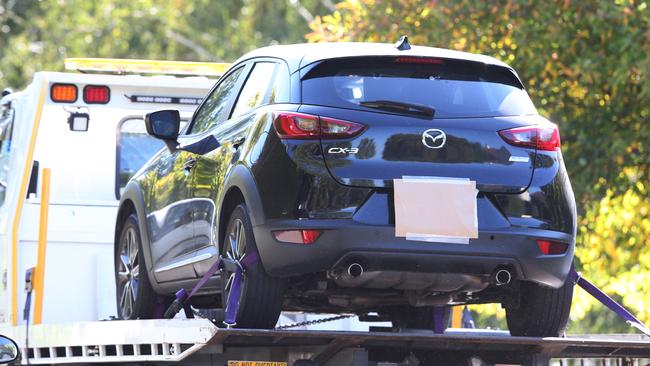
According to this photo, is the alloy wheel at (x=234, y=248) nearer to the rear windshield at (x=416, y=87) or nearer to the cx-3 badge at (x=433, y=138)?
the rear windshield at (x=416, y=87)

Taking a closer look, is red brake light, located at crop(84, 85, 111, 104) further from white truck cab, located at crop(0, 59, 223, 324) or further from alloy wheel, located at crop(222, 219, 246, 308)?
alloy wheel, located at crop(222, 219, 246, 308)

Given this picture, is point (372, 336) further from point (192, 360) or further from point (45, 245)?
point (45, 245)

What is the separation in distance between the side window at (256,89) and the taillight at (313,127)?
0.46 m

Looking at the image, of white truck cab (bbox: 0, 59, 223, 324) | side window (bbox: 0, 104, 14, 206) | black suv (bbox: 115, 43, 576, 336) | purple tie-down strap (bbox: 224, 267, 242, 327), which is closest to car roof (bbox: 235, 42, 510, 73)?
black suv (bbox: 115, 43, 576, 336)

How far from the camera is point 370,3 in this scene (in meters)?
15.9

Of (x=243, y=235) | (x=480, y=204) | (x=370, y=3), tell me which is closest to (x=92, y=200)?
(x=243, y=235)

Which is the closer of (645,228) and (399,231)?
(399,231)

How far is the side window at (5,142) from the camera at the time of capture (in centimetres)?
1138

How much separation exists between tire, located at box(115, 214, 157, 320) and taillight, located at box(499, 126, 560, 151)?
2.63 m

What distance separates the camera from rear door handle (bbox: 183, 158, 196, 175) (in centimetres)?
855

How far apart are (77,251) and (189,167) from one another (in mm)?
2386

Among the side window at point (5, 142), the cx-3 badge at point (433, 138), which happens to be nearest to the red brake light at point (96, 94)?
the side window at point (5, 142)

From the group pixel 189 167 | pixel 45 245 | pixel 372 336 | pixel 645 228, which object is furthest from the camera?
pixel 645 228

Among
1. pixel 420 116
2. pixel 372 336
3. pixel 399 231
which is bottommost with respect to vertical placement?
pixel 372 336
